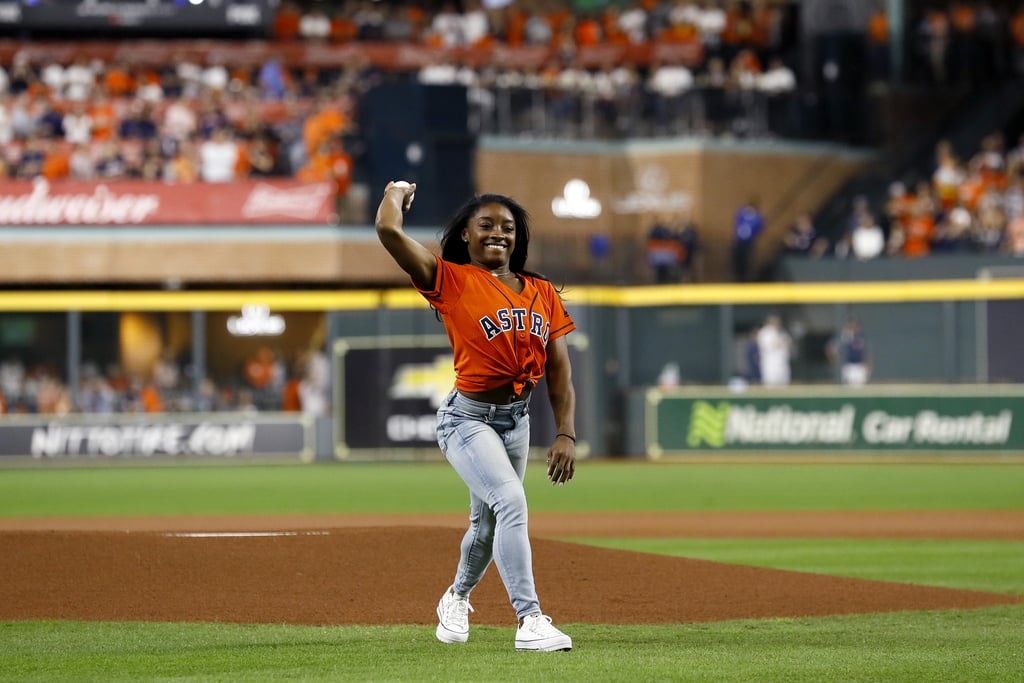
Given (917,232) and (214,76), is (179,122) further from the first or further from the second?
(917,232)

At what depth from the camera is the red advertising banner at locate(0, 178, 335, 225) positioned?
28438 mm

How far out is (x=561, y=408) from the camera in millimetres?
7254

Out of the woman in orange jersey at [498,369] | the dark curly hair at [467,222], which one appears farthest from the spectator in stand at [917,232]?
the woman in orange jersey at [498,369]

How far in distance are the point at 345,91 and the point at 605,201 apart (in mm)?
5215

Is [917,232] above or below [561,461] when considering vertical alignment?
above

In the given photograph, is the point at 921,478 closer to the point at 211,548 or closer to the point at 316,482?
the point at 316,482

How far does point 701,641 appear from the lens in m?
7.87

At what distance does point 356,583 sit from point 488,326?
3039 millimetres

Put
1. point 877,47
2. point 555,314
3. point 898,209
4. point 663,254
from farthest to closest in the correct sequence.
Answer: point 877,47, point 663,254, point 898,209, point 555,314

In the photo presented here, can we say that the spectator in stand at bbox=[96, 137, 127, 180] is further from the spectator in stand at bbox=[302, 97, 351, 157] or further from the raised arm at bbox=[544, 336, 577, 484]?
the raised arm at bbox=[544, 336, 577, 484]

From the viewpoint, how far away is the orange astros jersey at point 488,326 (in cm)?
700

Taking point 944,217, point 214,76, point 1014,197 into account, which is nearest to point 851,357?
point 944,217

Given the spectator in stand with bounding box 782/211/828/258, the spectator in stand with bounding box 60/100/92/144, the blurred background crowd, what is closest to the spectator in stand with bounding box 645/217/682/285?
the blurred background crowd

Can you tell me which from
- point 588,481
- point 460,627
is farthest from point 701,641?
point 588,481
